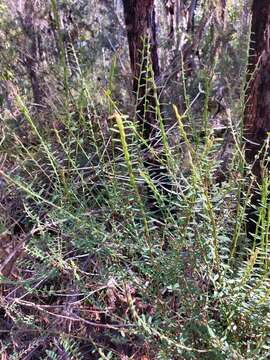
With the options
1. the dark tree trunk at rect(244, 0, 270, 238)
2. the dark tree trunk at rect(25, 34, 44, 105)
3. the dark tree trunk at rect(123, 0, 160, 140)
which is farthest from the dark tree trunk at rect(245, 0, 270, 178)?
the dark tree trunk at rect(25, 34, 44, 105)

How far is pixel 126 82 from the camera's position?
237 cm

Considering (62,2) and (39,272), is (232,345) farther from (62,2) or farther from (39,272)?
(62,2)

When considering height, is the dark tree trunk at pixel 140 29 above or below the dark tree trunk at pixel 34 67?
above

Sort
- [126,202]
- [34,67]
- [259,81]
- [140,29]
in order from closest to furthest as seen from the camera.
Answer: [126,202] → [259,81] → [140,29] → [34,67]

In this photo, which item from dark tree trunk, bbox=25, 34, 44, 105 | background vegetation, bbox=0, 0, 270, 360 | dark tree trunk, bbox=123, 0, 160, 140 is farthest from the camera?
dark tree trunk, bbox=25, 34, 44, 105

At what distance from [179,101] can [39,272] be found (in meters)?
1.20

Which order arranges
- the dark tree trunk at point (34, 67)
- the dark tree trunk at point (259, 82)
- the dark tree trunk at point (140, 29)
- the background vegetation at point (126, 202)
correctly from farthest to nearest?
1. the dark tree trunk at point (34, 67)
2. the dark tree trunk at point (140, 29)
3. the dark tree trunk at point (259, 82)
4. the background vegetation at point (126, 202)

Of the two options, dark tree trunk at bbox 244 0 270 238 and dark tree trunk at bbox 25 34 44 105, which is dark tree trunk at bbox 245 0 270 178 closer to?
dark tree trunk at bbox 244 0 270 238

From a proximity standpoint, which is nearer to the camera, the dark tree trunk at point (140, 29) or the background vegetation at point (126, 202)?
the background vegetation at point (126, 202)

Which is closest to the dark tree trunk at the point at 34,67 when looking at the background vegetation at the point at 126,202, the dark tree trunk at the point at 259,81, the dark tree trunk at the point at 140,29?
the background vegetation at the point at 126,202

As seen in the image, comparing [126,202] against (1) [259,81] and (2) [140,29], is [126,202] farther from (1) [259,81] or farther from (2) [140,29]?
(2) [140,29]

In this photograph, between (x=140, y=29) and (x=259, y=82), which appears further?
(x=140, y=29)

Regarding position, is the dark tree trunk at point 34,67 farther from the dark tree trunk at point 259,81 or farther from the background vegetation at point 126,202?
the dark tree trunk at point 259,81

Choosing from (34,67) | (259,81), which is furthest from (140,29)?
(34,67)
